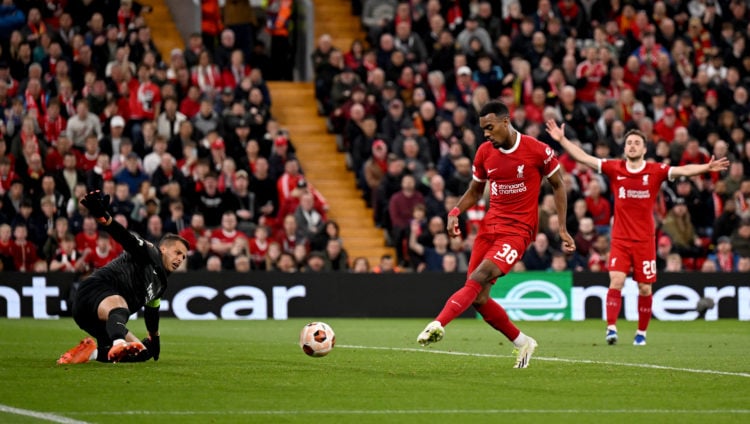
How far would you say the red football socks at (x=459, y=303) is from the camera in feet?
38.8

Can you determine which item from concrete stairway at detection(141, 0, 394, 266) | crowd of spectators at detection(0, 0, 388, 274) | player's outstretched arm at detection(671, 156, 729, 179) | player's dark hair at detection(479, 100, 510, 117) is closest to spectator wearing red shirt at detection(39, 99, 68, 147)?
crowd of spectators at detection(0, 0, 388, 274)

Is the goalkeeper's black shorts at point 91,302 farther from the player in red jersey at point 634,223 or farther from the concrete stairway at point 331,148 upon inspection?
the concrete stairway at point 331,148

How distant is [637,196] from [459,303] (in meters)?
5.17

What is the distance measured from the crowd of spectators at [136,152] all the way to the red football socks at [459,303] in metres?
11.2

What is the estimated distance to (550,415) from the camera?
9.04m

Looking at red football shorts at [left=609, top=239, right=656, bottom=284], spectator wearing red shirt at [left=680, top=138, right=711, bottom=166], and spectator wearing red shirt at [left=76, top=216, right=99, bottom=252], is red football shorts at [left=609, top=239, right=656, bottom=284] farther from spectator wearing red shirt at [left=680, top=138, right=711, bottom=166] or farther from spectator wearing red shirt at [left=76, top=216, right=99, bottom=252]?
spectator wearing red shirt at [left=680, top=138, right=711, bottom=166]

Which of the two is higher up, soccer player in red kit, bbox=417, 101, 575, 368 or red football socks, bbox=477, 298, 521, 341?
soccer player in red kit, bbox=417, 101, 575, 368

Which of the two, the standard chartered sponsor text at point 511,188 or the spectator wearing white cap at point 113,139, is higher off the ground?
the spectator wearing white cap at point 113,139

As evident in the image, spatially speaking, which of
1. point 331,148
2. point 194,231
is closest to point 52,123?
point 194,231

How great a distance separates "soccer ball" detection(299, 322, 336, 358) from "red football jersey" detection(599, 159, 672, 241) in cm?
491

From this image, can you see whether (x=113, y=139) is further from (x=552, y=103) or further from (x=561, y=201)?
(x=561, y=201)

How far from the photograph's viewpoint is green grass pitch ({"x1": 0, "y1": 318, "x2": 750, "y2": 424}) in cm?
906

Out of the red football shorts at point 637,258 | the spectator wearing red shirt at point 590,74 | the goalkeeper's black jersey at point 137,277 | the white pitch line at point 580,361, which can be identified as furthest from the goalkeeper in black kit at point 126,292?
the spectator wearing red shirt at point 590,74

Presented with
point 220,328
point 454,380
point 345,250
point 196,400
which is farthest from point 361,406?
point 345,250
